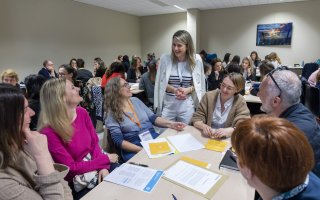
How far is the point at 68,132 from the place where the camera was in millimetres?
1633

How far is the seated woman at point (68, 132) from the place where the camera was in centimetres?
160

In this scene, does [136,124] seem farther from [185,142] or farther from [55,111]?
[55,111]

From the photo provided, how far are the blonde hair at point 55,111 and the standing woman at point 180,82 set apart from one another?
1.17 m

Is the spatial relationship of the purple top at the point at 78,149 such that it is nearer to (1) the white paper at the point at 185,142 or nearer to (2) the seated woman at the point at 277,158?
(1) the white paper at the point at 185,142

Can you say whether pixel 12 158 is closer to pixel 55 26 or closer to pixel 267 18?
pixel 55 26

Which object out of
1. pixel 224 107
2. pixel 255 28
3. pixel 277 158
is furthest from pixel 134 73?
pixel 277 158

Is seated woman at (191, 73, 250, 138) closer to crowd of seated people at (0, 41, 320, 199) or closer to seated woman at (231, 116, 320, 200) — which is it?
crowd of seated people at (0, 41, 320, 199)

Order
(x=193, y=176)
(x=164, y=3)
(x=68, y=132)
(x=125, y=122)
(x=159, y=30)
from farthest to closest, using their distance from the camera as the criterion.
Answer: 1. (x=159, y=30)
2. (x=164, y=3)
3. (x=125, y=122)
4. (x=68, y=132)
5. (x=193, y=176)

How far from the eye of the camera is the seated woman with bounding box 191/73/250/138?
7.22 feet

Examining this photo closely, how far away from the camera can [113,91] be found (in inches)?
86.7

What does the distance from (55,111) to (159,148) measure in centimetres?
78

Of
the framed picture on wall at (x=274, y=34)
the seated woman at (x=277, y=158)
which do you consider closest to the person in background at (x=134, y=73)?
the framed picture on wall at (x=274, y=34)

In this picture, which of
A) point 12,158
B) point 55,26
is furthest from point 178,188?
point 55,26

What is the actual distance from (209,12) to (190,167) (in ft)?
29.4
